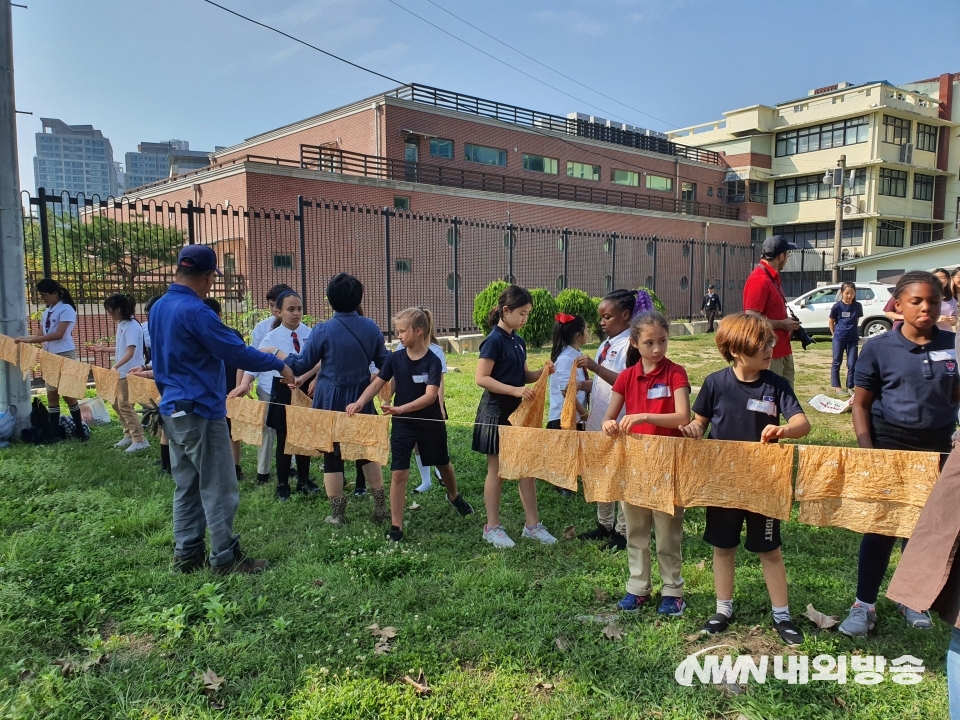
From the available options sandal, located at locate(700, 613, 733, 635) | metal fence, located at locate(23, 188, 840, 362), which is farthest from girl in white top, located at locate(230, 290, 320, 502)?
metal fence, located at locate(23, 188, 840, 362)

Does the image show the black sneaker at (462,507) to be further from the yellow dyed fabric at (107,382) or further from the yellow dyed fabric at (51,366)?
the yellow dyed fabric at (51,366)

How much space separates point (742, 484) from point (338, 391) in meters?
2.98

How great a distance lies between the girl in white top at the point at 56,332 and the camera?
739 cm

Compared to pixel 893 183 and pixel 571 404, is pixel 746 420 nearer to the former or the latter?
pixel 571 404

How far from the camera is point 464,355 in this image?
52.5ft

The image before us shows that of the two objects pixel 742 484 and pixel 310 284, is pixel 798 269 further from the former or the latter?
Result: pixel 742 484

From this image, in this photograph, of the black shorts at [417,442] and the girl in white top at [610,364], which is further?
the black shorts at [417,442]

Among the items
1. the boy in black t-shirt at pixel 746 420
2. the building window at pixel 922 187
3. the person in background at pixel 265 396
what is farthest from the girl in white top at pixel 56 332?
the building window at pixel 922 187

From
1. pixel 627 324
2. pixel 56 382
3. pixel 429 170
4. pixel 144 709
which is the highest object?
pixel 429 170

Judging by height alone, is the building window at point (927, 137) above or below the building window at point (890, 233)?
above

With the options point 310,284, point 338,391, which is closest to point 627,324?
point 338,391

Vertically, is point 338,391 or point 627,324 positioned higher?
point 627,324

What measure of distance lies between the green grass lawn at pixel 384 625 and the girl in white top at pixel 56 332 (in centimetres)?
277

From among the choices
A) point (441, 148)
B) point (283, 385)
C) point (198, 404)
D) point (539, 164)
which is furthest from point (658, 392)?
point (539, 164)
